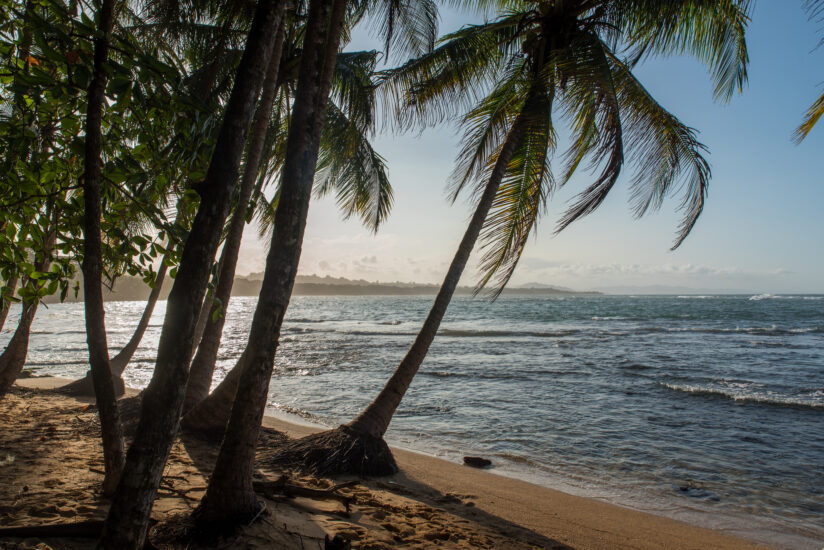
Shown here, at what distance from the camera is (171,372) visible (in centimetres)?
243

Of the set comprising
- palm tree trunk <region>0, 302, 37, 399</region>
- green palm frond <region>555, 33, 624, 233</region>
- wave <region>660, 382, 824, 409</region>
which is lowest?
wave <region>660, 382, 824, 409</region>

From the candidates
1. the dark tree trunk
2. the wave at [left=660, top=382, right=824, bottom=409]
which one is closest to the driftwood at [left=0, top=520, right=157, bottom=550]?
the dark tree trunk

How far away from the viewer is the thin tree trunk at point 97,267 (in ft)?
9.34

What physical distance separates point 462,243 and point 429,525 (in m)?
3.14

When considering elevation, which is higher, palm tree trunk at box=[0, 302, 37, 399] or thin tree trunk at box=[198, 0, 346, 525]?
thin tree trunk at box=[198, 0, 346, 525]

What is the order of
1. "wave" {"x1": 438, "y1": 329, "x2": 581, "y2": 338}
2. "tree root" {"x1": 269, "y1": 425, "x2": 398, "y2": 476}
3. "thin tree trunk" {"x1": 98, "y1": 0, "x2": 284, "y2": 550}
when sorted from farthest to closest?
1. "wave" {"x1": 438, "y1": 329, "x2": 581, "y2": 338}
2. "tree root" {"x1": 269, "y1": 425, "x2": 398, "y2": 476}
3. "thin tree trunk" {"x1": 98, "y1": 0, "x2": 284, "y2": 550}

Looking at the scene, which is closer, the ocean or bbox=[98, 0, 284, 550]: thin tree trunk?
bbox=[98, 0, 284, 550]: thin tree trunk

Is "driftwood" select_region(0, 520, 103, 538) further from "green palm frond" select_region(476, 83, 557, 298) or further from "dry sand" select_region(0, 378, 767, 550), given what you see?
"green palm frond" select_region(476, 83, 557, 298)

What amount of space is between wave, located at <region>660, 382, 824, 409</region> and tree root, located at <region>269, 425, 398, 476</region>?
9648 mm

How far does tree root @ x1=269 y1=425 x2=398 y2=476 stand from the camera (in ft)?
17.3

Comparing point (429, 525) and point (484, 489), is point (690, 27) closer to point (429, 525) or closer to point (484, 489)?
point (484, 489)

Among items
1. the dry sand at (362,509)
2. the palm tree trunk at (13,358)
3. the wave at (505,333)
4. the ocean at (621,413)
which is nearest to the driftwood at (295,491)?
the dry sand at (362,509)

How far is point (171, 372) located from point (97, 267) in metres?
1.08

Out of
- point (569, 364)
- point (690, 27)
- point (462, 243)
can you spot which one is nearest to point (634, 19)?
point (690, 27)
